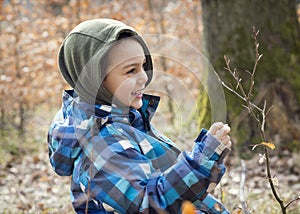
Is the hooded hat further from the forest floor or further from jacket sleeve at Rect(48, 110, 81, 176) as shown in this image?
the forest floor

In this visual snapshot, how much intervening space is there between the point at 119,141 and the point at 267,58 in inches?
115

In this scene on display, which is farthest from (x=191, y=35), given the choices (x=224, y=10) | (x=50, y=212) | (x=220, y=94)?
(x=220, y=94)

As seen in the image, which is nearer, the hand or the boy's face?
the hand

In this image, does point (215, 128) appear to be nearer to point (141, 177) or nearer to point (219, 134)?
point (219, 134)

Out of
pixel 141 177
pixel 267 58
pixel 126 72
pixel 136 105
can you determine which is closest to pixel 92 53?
pixel 126 72

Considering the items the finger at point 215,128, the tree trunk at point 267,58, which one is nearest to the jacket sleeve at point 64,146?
the finger at point 215,128

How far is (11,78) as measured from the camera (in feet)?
22.4

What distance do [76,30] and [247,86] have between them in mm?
2691

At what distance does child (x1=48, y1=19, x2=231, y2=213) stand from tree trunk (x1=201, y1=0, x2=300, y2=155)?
2.38 m

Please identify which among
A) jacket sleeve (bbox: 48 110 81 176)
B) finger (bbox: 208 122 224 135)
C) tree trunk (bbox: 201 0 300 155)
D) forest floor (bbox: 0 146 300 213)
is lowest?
forest floor (bbox: 0 146 300 213)

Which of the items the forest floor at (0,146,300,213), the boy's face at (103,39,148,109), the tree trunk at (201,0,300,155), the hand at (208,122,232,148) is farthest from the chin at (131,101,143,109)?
the tree trunk at (201,0,300,155)

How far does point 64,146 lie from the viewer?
213 centimetres

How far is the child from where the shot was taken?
1.86 m

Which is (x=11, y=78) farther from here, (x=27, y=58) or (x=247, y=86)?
(x=247, y=86)
